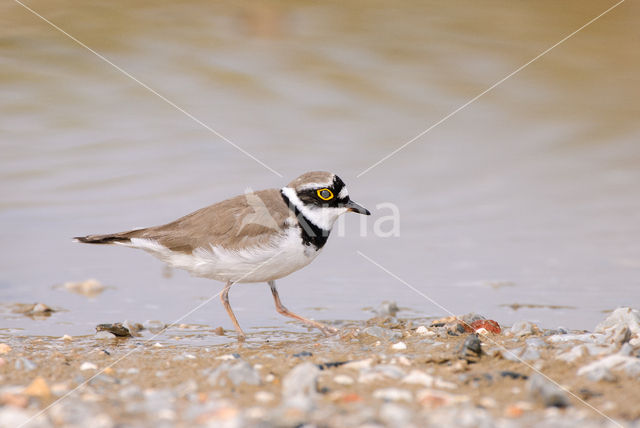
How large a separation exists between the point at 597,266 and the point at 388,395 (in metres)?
5.00

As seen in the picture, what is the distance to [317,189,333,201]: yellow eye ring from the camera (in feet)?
19.4

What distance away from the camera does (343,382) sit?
3.79m

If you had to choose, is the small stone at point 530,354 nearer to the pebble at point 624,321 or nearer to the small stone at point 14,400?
the pebble at point 624,321

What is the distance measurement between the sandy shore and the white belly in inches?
27.6

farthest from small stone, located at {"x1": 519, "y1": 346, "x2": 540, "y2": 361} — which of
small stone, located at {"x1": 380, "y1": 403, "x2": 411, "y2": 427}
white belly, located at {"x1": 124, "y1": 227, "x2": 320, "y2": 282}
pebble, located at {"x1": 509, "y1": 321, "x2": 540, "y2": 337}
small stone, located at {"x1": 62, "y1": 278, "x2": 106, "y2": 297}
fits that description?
small stone, located at {"x1": 62, "y1": 278, "x2": 106, "y2": 297}

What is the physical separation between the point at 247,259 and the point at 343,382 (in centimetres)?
199

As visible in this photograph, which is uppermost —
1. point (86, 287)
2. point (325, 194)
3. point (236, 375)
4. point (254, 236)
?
point (325, 194)

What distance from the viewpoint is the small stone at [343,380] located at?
12.4 ft

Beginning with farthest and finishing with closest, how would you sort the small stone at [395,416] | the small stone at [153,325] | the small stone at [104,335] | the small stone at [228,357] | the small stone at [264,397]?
the small stone at [153,325] < the small stone at [104,335] < the small stone at [228,357] < the small stone at [264,397] < the small stone at [395,416]

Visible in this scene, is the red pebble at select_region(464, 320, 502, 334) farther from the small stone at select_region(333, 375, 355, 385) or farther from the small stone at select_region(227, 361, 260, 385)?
the small stone at select_region(227, 361, 260, 385)

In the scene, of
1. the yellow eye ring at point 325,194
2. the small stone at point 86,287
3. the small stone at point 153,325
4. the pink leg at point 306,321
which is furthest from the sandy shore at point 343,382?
the small stone at point 86,287

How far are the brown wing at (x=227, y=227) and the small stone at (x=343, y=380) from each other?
6.22 ft

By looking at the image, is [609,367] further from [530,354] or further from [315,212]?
[315,212]

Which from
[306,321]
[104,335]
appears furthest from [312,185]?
[104,335]
